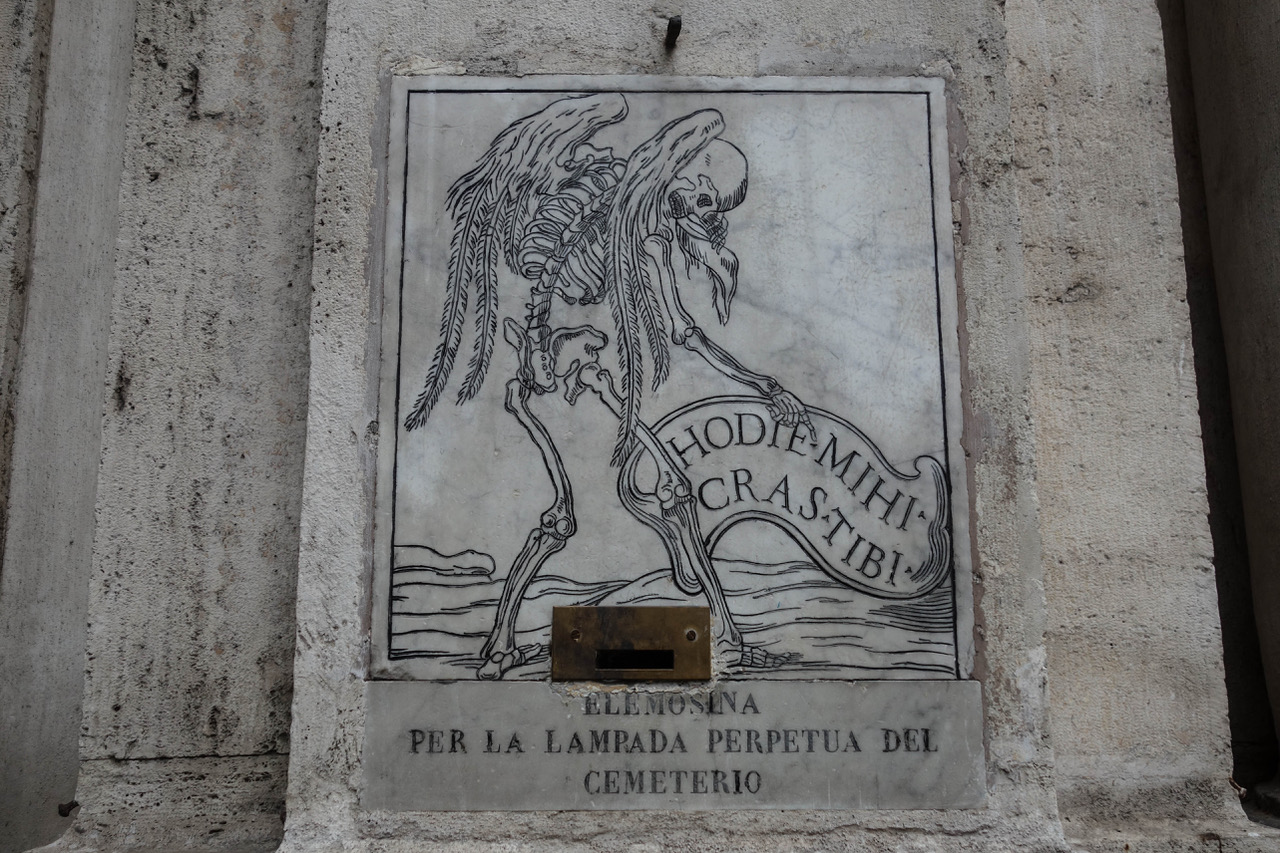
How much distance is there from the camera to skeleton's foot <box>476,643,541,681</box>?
2.14 meters

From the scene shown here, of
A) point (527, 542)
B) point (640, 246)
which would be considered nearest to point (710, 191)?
point (640, 246)

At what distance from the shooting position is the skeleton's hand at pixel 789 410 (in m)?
2.27

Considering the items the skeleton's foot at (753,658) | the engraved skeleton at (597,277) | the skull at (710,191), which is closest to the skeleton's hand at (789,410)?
the engraved skeleton at (597,277)

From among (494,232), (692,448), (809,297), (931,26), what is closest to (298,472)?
(494,232)

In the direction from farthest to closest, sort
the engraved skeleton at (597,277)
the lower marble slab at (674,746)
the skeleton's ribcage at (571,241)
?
the skeleton's ribcage at (571,241) → the engraved skeleton at (597,277) → the lower marble slab at (674,746)

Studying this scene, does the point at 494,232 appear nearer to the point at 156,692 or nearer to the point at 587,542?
the point at 587,542

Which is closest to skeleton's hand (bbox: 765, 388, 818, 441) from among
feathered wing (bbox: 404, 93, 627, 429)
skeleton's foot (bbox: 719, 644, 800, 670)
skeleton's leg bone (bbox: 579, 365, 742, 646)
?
skeleton's leg bone (bbox: 579, 365, 742, 646)

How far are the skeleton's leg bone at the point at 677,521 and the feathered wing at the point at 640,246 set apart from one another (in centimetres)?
6

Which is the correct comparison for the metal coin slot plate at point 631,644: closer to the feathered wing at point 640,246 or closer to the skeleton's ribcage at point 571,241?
the feathered wing at point 640,246

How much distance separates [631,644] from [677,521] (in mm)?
282

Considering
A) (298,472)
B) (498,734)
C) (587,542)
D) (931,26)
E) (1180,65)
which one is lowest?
(498,734)

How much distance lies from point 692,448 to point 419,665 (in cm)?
75

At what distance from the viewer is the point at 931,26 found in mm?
2449

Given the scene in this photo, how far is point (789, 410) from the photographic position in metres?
2.27
